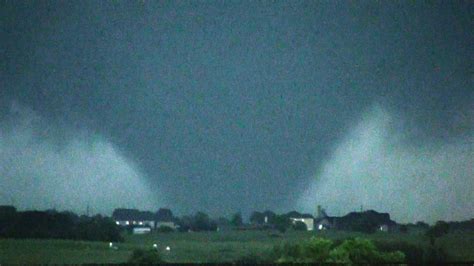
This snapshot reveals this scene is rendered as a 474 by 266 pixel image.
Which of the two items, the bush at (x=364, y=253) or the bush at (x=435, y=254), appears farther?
the bush at (x=435, y=254)

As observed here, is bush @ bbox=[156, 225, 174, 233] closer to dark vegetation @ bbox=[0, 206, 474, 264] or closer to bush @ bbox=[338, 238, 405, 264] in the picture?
dark vegetation @ bbox=[0, 206, 474, 264]

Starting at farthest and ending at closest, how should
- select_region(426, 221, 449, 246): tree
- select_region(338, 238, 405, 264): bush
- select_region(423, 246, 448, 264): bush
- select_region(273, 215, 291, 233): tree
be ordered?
select_region(273, 215, 291, 233): tree < select_region(426, 221, 449, 246): tree < select_region(423, 246, 448, 264): bush < select_region(338, 238, 405, 264): bush

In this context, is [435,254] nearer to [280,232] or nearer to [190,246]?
[280,232]

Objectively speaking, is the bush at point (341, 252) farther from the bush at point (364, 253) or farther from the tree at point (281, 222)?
the tree at point (281, 222)

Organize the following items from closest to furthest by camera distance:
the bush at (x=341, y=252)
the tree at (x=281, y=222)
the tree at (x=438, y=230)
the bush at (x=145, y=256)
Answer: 1. the bush at (x=341, y=252)
2. the bush at (x=145, y=256)
3. the tree at (x=438, y=230)
4. the tree at (x=281, y=222)

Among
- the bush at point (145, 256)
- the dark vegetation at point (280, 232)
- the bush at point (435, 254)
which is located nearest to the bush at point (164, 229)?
the dark vegetation at point (280, 232)

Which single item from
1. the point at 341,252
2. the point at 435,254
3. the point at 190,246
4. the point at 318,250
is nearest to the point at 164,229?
the point at 190,246

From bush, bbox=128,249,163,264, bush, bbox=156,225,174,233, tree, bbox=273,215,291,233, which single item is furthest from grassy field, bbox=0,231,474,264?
tree, bbox=273,215,291,233
